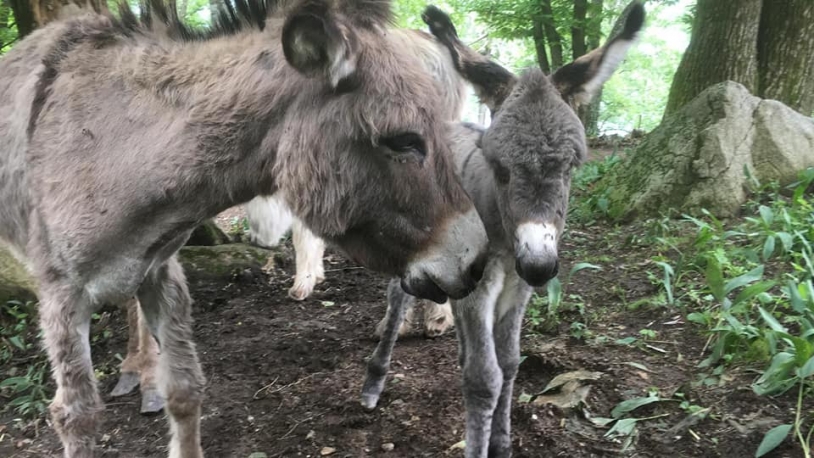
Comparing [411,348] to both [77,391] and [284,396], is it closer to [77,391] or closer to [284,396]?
[284,396]

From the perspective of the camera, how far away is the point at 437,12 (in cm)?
256

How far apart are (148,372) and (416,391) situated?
1.69m

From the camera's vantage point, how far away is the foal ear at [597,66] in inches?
96.3

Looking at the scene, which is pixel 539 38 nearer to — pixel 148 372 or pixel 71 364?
pixel 148 372

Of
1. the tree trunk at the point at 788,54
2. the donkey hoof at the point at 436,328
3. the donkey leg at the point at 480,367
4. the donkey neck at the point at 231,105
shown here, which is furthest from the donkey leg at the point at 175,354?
the tree trunk at the point at 788,54

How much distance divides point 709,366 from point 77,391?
2.88m

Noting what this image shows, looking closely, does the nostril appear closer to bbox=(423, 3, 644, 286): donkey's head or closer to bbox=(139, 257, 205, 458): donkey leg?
bbox=(423, 3, 644, 286): donkey's head

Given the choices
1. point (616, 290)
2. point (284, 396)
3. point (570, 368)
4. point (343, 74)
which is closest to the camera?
point (343, 74)

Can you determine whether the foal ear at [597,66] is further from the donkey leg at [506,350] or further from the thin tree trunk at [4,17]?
the thin tree trunk at [4,17]

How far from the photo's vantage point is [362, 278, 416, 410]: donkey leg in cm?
323

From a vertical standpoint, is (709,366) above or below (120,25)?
below

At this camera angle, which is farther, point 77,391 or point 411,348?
point 411,348

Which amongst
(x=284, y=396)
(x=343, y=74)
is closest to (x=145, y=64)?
(x=343, y=74)

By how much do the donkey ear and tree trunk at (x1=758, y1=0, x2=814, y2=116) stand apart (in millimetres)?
5175
